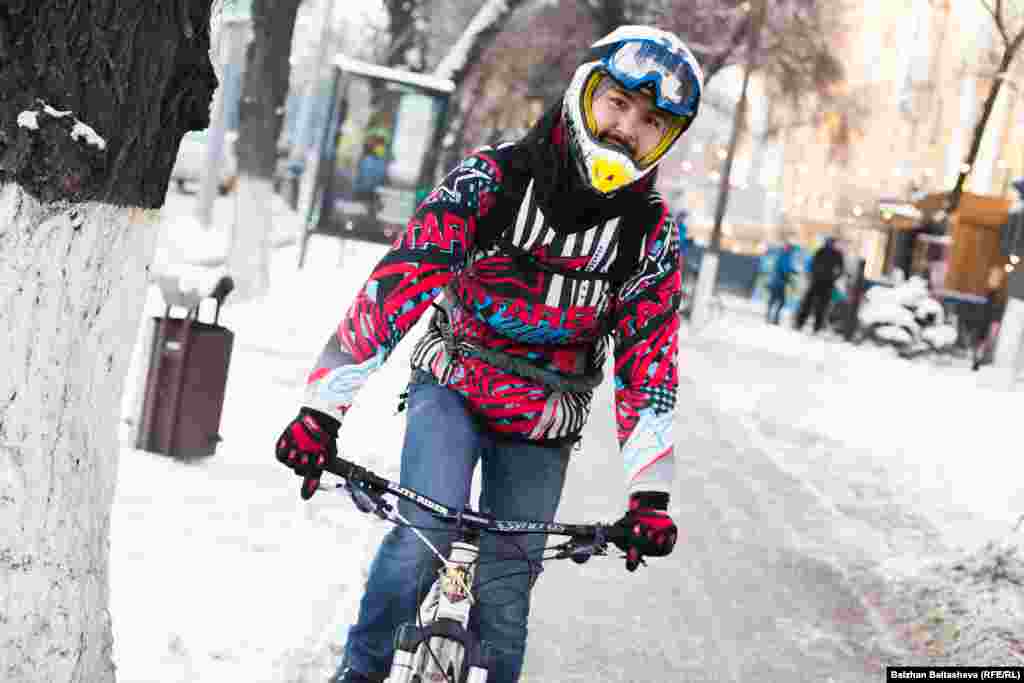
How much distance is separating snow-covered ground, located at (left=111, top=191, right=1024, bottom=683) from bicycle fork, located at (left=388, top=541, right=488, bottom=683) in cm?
177

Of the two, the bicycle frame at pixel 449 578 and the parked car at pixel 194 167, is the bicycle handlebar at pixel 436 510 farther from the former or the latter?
the parked car at pixel 194 167

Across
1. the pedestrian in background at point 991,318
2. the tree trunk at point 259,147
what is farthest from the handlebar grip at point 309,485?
the pedestrian in background at point 991,318

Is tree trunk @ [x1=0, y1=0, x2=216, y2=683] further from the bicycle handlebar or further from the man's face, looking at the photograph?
the man's face

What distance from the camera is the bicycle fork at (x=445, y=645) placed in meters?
2.86

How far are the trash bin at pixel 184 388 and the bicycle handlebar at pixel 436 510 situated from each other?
4728 millimetres

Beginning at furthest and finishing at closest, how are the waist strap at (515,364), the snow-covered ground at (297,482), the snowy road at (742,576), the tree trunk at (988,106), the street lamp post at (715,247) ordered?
the street lamp post at (715,247) → the tree trunk at (988,106) → the snowy road at (742,576) → the snow-covered ground at (297,482) → the waist strap at (515,364)

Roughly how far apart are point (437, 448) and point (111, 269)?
93cm

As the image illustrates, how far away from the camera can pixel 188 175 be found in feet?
119

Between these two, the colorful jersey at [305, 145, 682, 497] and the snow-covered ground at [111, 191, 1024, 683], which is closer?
the colorful jersey at [305, 145, 682, 497]

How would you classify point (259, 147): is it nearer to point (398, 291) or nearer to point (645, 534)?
point (398, 291)

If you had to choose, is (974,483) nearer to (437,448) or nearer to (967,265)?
(437,448)

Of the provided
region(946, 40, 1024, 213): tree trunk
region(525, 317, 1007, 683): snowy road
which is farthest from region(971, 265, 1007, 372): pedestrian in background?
region(525, 317, 1007, 683): snowy road

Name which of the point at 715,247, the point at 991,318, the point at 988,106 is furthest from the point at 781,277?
the point at 988,106

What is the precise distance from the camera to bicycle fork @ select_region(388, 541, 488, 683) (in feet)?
9.37
